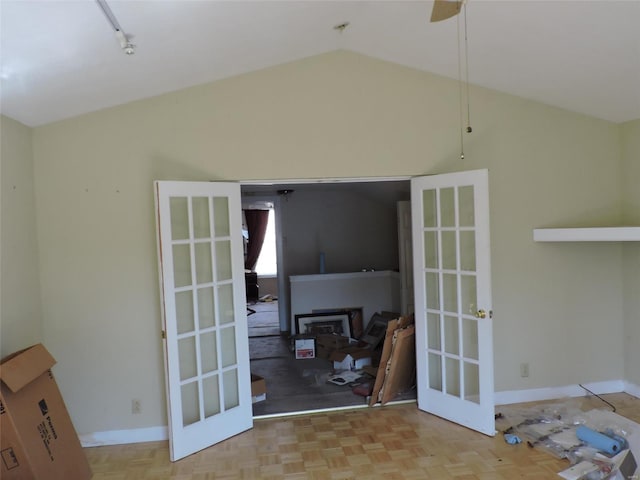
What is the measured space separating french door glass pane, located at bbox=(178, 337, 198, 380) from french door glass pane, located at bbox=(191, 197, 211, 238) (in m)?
0.81

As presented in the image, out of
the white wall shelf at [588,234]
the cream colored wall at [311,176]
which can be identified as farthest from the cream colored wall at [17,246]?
the white wall shelf at [588,234]

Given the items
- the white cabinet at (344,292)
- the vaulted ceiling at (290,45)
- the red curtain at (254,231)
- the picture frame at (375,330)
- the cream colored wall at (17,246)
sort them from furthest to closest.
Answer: the red curtain at (254,231)
the white cabinet at (344,292)
the picture frame at (375,330)
the cream colored wall at (17,246)
the vaulted ceiling at (290,45)

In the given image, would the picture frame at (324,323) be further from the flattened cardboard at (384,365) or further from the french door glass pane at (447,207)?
the french door glass pane at (447,207)

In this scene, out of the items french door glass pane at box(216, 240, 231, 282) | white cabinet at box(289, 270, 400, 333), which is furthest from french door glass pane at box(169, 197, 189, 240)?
white cabinet at box(289, 270, 400, 333)

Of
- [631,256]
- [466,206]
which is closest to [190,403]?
[466,206]

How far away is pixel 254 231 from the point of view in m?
10.4

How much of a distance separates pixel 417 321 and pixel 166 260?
84.3 inches

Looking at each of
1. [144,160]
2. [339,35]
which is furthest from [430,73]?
[144,160]

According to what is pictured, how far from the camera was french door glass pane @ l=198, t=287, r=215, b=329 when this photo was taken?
341 centimetres

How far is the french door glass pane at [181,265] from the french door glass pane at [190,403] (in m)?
0.78

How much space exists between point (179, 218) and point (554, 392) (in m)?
3.59

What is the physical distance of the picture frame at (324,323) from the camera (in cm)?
645

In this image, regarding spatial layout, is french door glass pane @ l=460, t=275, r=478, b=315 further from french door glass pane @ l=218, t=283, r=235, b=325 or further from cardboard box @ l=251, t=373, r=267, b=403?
cardboard box @ l=251, t=373, r=267, b=403

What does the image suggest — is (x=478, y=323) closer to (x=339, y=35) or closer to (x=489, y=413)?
(x=489, y=413)
